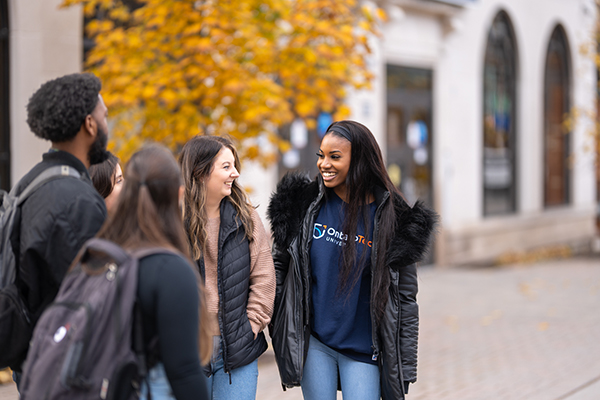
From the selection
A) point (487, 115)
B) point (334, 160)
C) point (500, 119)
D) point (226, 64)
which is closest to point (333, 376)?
point (334, 160)

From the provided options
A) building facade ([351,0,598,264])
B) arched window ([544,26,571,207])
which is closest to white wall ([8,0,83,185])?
building facade ([351,0,598,264])

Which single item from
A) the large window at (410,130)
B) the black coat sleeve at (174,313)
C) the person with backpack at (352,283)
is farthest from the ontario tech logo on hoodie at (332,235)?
the large window at (410,130)

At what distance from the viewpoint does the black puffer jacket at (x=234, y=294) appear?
3.26m

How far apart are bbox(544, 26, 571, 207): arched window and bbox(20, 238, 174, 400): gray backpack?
18369mm

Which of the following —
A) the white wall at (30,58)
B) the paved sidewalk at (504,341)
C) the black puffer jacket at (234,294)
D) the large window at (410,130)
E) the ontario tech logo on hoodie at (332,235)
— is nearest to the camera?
the black puffer jacket at (234,294)

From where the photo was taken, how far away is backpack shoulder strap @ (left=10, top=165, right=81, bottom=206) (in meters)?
2.45

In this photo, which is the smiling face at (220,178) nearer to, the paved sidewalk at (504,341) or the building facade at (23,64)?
the paved sidewalk at (504,341)

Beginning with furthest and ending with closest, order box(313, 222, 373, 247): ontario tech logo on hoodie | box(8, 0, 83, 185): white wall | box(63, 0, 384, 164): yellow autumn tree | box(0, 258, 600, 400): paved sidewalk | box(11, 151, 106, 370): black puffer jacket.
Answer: box(8, 0, 83, 185): white wall → box(63, 0, 384, 164): yellow autumn tree → box(0, 258, 600, 400): paved sidewalk → box(313, 222, 373, 247): ontario tech logo on hoodie → box(11, 151, 106, 370): black puffer jacket

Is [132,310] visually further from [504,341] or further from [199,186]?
[504,341]

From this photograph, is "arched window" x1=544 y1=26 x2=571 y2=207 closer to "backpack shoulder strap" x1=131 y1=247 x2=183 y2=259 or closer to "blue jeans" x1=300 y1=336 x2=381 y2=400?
"blue jeans" x1=300 y1=336 x2=381 y2=400

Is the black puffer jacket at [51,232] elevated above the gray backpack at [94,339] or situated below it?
above

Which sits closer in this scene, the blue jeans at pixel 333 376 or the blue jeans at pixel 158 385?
the blue jeans at pixel 158 385

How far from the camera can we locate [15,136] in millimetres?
7961

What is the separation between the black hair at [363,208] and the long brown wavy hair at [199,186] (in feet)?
1.57
